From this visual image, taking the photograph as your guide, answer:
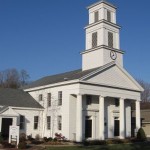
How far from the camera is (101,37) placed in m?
43.0

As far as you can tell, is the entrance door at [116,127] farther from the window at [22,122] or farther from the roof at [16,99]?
the window at [22,122]

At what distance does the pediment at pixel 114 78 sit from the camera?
38953 millimetres

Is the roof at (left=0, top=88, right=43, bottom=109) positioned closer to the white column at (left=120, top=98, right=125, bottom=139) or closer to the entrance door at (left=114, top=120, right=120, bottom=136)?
the entrance door at (left=114, top=120, right=120, bottom=136)

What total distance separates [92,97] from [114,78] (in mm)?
3950

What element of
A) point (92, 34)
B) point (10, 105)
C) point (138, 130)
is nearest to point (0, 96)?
point (10, 105)

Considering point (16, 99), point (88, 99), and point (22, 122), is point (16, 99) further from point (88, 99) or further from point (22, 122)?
point (88, 99)

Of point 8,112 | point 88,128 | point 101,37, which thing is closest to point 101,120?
point 88,128

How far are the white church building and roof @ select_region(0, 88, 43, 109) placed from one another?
1.18 ft

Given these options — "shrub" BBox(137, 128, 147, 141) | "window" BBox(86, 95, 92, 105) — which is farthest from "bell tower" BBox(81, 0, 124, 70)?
"shrub" BBox(137, 128, 147, 141)

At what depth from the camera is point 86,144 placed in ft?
109

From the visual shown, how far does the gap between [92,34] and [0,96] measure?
15.4 metres

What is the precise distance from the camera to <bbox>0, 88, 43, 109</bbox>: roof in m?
39.9

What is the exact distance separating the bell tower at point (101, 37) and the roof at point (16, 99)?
28.4ft

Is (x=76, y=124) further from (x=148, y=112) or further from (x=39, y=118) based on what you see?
(x=148, y=112)
